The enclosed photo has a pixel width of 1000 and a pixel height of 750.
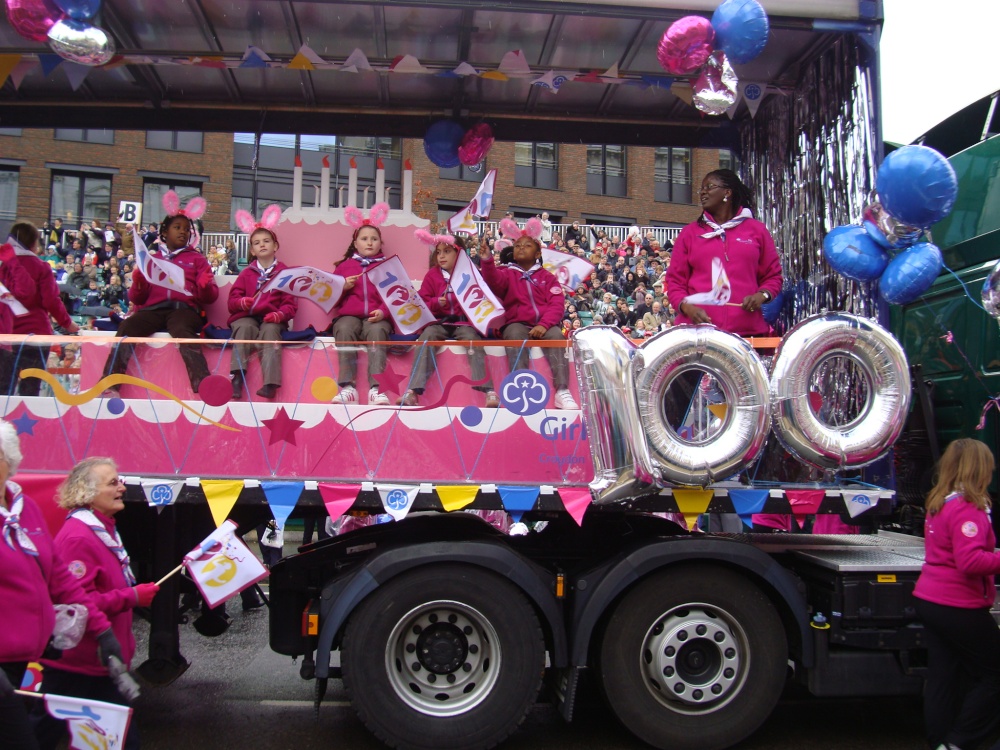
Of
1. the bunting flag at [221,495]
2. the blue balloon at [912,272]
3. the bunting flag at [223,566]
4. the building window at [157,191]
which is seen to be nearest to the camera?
the bunting flag at [223,566]

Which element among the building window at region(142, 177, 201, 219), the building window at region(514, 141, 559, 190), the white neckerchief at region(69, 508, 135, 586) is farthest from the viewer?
the building window at region(514, 141, 559, 190)

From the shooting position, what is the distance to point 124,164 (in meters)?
28.9

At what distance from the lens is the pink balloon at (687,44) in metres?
5.82

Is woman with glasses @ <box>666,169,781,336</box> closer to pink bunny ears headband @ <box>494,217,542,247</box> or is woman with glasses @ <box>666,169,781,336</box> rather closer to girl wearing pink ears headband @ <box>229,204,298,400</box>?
pink bunny ears headband @ <box>494,217,542,247</box>

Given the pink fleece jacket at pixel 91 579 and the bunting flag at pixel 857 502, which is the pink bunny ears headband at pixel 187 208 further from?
the bunting flag at pixel 857 502

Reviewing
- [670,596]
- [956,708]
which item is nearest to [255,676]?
[670,596]

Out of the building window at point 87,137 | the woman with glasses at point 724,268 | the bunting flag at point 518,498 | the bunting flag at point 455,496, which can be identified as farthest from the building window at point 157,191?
the bunting flag at point 518,498

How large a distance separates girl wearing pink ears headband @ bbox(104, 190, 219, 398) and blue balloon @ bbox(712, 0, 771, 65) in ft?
13.6

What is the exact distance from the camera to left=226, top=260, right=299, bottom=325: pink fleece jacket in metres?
6.28

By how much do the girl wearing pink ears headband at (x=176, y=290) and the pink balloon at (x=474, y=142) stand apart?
239cm

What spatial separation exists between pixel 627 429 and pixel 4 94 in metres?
6.55

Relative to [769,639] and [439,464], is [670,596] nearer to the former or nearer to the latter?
[769,639]

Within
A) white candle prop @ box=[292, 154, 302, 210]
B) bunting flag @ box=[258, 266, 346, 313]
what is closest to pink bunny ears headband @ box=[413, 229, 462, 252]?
bunting flag @ box=[258, 266, 346, 313]

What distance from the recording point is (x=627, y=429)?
4.55 m
